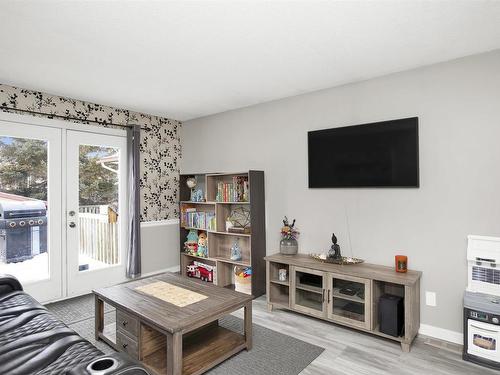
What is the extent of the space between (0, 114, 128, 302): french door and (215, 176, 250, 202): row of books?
54.8 inches

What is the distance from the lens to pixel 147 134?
457 centimetres

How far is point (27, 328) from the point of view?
186 cm

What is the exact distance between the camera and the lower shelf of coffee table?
221 cm

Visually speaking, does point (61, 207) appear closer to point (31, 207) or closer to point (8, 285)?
point (31, 207)

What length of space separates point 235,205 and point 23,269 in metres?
2.55

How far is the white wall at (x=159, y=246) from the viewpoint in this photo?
4.49 metres

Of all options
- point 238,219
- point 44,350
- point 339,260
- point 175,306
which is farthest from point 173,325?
point 238,219

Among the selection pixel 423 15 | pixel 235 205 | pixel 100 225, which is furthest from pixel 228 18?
pixel 100 225

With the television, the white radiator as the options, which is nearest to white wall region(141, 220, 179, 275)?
the television

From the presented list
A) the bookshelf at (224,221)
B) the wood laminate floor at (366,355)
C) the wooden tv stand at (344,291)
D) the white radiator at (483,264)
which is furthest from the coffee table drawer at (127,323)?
the white radiator at (483,264)

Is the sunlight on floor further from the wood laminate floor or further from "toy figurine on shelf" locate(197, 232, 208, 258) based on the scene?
the wood laminate floor

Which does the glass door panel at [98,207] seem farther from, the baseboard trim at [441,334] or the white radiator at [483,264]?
the white radiator at [483,264]

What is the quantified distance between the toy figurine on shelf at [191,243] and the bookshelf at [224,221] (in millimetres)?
72

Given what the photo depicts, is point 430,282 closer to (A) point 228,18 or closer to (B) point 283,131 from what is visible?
(B) point 283,131
